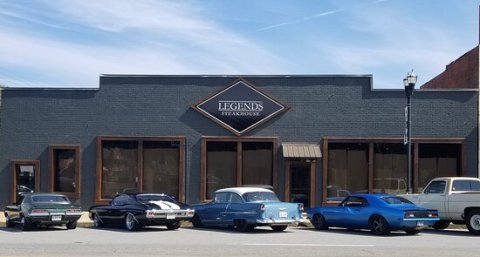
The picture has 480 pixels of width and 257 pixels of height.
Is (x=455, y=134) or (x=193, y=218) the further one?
(x=455, y=134)

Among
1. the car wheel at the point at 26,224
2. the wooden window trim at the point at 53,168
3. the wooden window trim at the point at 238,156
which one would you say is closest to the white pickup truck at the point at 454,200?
the wooden window trim at the point at 238,156

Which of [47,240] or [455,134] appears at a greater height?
[455,134]

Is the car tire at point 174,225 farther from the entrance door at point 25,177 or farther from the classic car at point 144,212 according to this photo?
the entrance door at point 25,177

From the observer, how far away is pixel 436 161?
98.5 ft

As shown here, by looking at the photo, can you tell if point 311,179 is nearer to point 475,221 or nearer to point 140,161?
point 140,161

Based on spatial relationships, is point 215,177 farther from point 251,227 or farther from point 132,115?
point 251,227

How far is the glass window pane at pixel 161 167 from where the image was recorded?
1207 inches

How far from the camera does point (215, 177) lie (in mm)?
30562

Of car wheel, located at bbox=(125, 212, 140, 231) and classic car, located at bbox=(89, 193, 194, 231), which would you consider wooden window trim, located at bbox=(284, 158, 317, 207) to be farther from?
car wheel, located at bbox=(125, 212, 140, 231)

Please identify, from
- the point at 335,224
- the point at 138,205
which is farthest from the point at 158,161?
the point at 335,224

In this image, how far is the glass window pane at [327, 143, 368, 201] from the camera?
30.1m

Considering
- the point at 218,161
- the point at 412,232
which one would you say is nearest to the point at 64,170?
the point at 218,161

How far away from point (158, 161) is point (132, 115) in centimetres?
243

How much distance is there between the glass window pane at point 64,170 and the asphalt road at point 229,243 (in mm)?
9049
